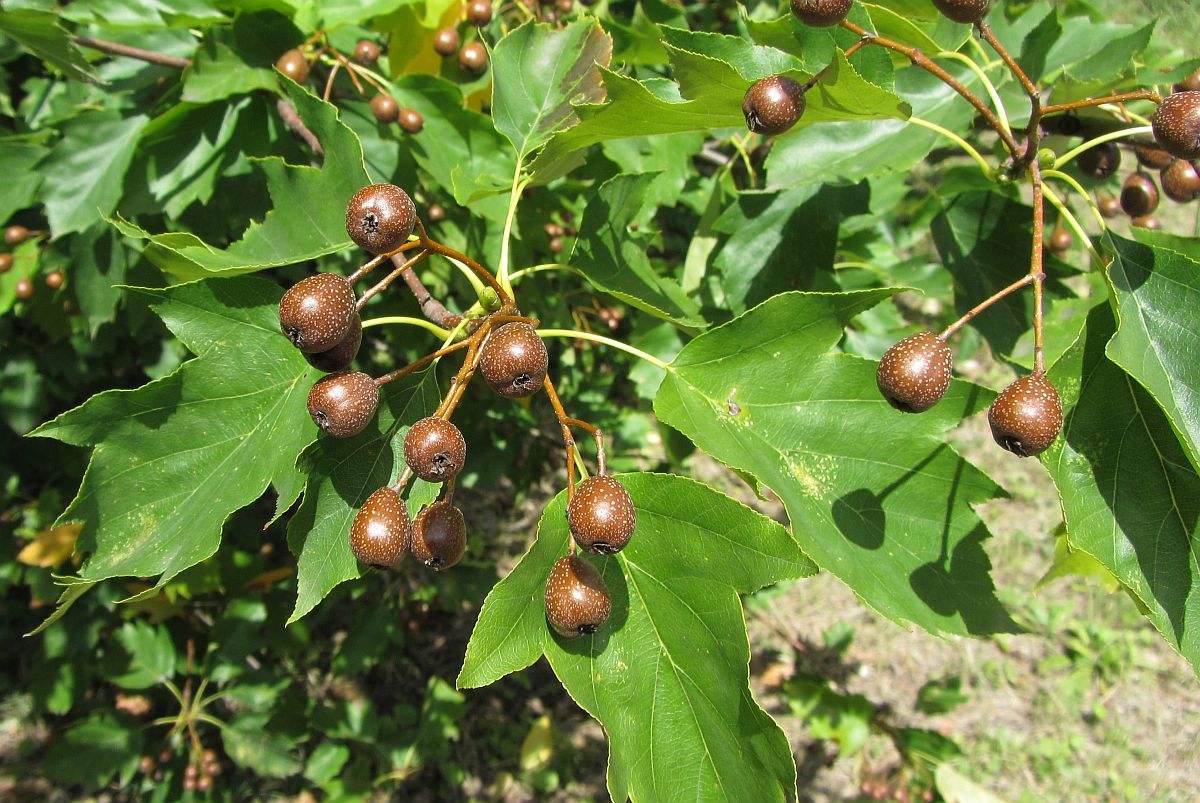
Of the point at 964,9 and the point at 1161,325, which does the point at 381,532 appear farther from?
the point at 1161,325

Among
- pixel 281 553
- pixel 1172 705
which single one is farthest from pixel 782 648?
pixel 281 553

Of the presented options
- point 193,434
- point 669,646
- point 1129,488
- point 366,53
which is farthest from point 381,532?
point 366,53

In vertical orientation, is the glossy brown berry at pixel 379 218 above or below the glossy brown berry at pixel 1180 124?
below

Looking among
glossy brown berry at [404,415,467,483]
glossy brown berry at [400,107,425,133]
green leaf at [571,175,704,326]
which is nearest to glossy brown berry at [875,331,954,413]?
green leaf at [571,175,704,326]

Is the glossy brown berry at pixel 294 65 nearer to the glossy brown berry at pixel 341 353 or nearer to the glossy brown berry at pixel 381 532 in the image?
the glossy brown berry at pixel 341 353

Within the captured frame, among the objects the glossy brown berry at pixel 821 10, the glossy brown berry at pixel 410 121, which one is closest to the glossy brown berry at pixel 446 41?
the glossy brown berry at pixel 410 121

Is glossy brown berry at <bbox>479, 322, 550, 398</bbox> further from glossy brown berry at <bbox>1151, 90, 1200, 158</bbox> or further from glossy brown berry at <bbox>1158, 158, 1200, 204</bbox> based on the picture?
glossy brown berry at <bbox>1158, 158, 1200, 204</bbox>

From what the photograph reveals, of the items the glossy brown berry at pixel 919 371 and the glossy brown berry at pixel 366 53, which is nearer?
the glossy brown berry at pixel 919 371

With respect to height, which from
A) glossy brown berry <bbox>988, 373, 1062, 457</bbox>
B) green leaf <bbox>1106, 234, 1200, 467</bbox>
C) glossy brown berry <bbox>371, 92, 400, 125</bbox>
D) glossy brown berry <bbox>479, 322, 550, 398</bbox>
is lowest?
green leaf <bbox>1106, 234, 1200, 467</bbox>
